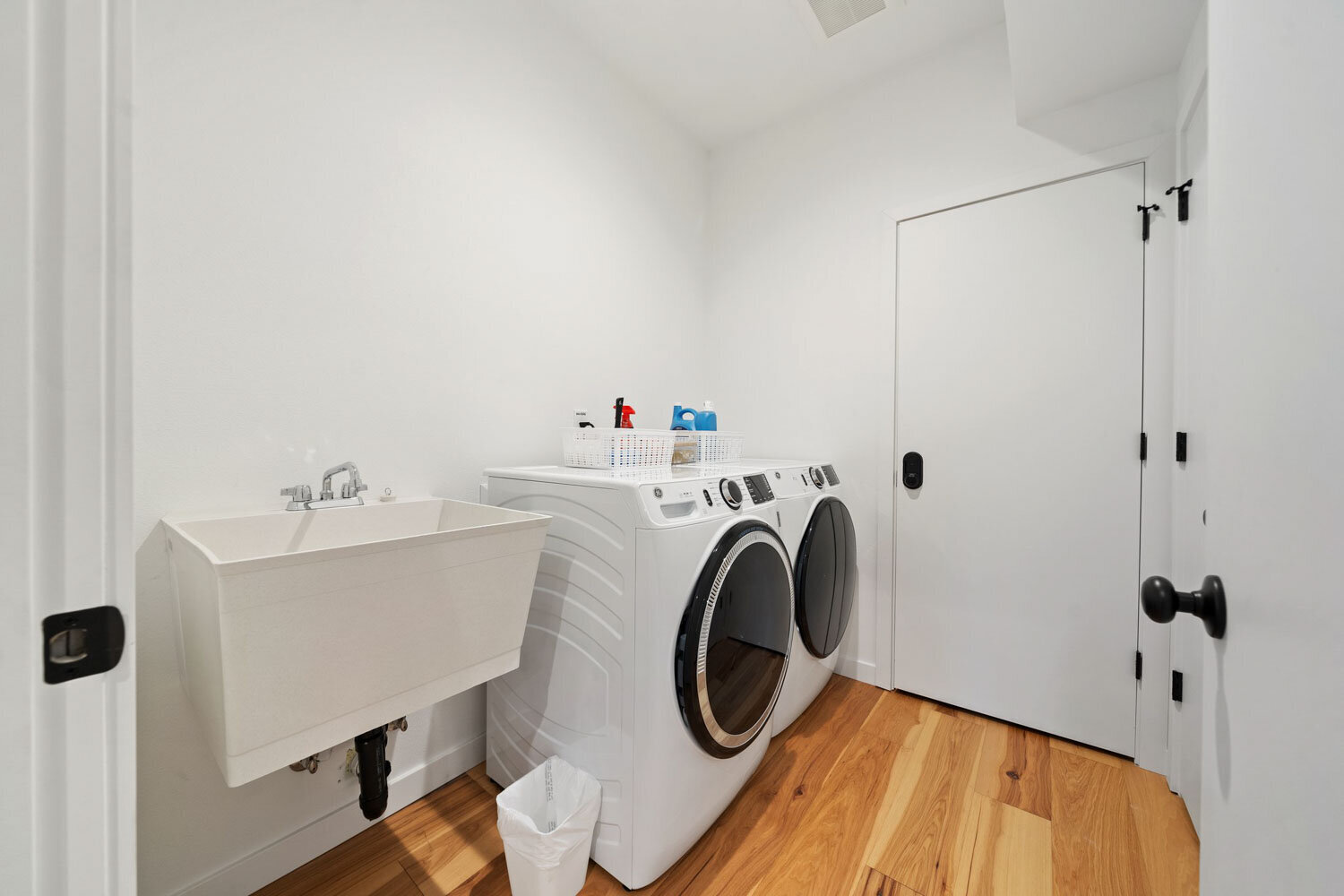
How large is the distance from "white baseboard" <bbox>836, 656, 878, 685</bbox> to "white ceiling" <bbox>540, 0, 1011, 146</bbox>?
8.54 ft

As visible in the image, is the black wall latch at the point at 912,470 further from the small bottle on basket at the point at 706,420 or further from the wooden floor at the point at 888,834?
the wooden floor at the point at 888,834

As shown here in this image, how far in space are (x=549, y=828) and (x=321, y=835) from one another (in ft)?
2.02

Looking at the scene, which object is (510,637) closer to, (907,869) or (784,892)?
(784,892)

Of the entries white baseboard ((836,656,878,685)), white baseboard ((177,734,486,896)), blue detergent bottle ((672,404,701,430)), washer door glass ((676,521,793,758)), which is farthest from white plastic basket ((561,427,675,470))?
white baseboard ((836,656,878,685))

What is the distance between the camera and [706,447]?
1.96 meters

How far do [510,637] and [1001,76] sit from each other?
8.52 feet

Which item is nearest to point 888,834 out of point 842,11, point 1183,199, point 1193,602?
point 1193,602

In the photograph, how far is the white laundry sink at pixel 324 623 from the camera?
778mm

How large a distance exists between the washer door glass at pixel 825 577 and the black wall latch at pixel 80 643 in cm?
158

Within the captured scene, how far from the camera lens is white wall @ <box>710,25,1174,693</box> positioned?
76.4 inches

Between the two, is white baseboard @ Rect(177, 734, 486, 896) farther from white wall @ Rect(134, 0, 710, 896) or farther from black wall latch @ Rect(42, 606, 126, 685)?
black wall latch @ Rect(42, 606, 126, 685)

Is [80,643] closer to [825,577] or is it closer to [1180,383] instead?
[825,577]

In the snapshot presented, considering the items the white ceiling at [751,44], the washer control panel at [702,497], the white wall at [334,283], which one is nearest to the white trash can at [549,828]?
the white wall at [334,283]

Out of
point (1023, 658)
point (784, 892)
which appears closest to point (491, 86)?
point (784, 892)
